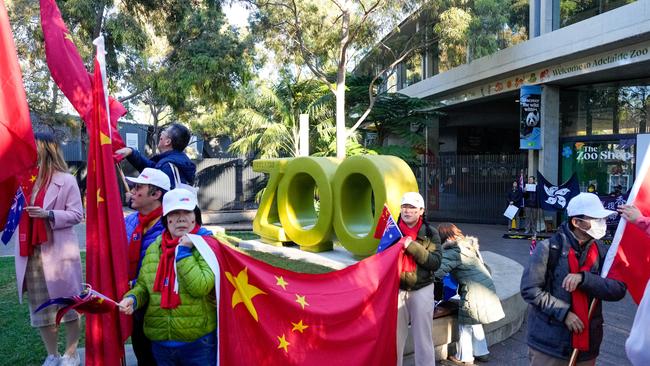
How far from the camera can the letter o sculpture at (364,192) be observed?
28.4ft

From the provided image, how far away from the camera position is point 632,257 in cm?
340

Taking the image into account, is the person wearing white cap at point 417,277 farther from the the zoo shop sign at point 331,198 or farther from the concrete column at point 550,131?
the concrete column at point 550,131

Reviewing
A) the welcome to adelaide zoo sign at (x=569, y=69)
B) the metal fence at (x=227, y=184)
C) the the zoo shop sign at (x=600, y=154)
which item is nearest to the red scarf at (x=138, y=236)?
the welcome to adelaide zoo sign at (x=569, y=69)

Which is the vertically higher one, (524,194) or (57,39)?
(57,39)

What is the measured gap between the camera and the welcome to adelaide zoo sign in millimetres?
12947

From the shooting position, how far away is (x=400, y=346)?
4.48 meters

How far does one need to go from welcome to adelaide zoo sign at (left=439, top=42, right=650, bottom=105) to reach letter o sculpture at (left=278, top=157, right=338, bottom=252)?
8445mm

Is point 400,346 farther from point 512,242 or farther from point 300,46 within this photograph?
point 300,46

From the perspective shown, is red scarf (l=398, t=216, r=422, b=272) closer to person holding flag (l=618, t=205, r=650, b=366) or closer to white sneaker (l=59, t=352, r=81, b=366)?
person holding flag (l=618, t=205, r=650, b=366)

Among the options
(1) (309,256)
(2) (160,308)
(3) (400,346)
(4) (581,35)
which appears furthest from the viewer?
(4) (581,35)

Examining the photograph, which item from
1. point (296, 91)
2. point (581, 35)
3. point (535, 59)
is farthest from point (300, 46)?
point (581, 35)

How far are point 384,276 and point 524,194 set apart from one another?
12694 mm

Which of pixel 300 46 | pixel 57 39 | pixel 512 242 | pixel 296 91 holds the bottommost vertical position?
pixel 512 242

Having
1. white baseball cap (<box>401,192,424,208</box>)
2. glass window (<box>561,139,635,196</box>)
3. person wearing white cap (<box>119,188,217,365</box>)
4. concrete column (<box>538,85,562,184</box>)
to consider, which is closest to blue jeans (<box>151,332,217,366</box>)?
person wearing white cap (<box>119,188,217,365</box>)
